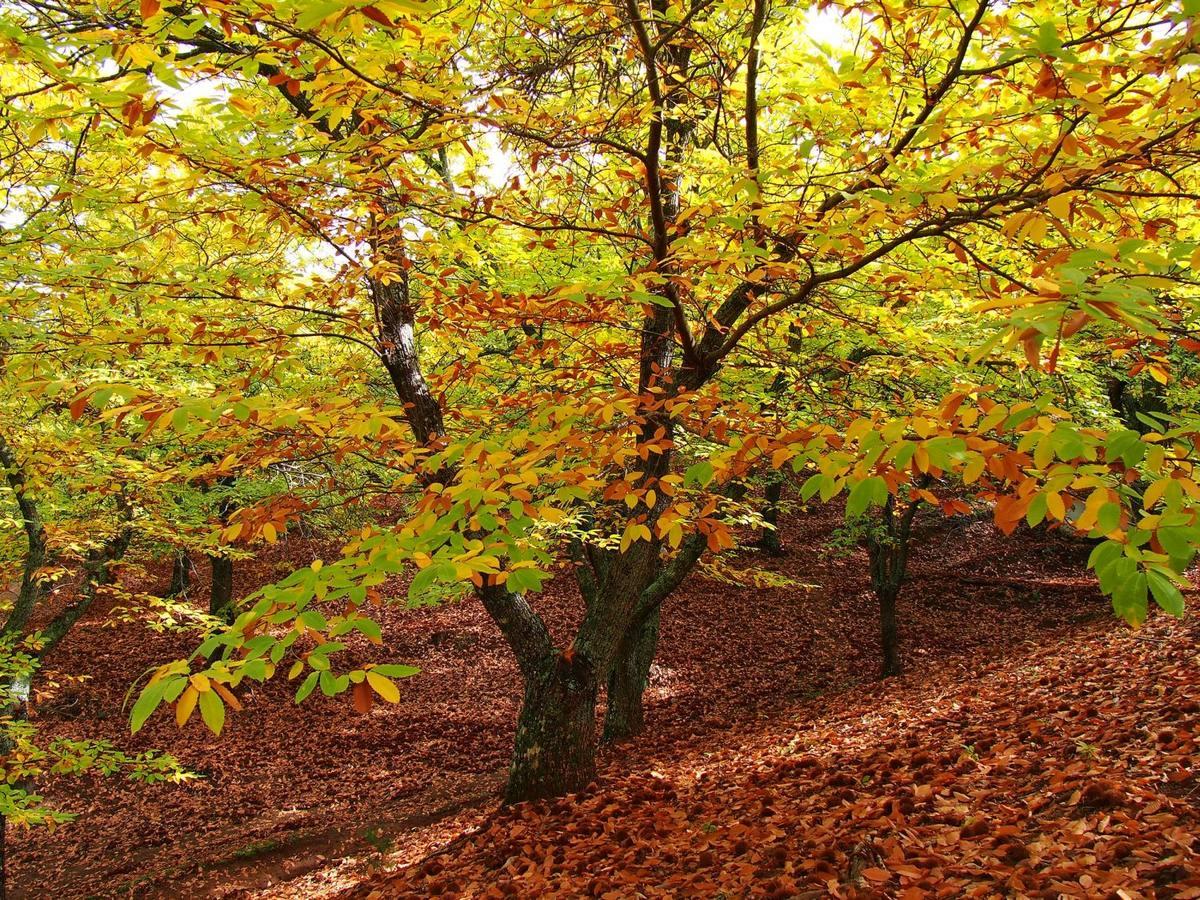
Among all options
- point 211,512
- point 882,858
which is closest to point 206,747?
point 211,512

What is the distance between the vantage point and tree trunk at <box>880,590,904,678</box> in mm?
11211

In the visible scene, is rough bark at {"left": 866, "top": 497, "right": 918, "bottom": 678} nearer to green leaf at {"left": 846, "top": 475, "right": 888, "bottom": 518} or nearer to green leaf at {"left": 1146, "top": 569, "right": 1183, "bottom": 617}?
green leaf at {"left": 846, "top": 475, "right": 888, "bottom": 518}

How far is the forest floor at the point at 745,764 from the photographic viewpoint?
3377mm

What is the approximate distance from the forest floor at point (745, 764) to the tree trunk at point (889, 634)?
776mm

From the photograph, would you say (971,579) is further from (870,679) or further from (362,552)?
(362,552)

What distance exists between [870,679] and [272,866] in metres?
9.55

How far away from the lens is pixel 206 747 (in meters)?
12.3

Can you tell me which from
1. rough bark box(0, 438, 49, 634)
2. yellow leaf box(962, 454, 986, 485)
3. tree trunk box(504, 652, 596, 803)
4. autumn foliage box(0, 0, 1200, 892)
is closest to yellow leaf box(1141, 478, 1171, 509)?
autumn foliage box(0, 0, 1200, 892)

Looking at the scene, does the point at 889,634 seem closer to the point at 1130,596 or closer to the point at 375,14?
the point at 1130,596

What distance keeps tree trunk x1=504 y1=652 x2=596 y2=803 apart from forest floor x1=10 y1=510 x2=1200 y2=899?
217 millimetres

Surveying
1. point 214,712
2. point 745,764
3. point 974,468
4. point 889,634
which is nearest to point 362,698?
point 214,712

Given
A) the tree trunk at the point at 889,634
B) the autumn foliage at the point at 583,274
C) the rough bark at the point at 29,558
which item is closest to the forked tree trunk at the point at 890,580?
the tree trunk at the point at 889,634

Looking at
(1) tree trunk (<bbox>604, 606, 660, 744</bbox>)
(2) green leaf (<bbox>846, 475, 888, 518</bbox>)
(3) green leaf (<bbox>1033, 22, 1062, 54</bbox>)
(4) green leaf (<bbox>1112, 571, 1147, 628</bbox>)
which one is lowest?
(1) tree trunk (<bbox>604, 606, 660, 744</bbox>)

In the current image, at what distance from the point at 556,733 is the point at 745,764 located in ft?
5.84
